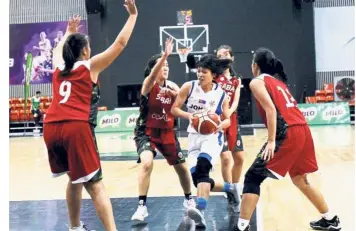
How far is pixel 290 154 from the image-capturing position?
13.2ft

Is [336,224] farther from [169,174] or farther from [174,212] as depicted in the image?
[169,174]

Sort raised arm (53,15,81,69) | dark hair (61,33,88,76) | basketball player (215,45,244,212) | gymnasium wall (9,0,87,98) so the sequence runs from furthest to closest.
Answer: gymnasium wall (9,0,87,98) → basketball player (215,45,244,212) → raised arm (53,15,81,69) → dark hair (61,33,88,76)

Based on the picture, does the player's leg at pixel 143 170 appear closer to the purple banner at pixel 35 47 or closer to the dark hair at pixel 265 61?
the dark hair at pixel 265 61

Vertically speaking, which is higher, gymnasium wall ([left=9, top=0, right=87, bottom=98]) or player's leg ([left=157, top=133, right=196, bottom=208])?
gymnasium wall ([left=9, top=0, right=87, bottom=98])

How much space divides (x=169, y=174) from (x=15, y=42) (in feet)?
55.0

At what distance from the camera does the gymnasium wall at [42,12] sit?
2252cm

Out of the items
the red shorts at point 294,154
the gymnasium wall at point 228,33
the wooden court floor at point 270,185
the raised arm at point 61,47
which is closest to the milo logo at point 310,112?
the gymnasium wall at point 228,33

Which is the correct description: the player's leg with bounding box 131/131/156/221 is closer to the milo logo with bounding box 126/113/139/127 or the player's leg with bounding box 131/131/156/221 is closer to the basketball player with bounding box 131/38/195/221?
the basketball player with bounding box 131/38/195/221

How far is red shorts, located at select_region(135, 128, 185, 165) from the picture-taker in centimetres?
501

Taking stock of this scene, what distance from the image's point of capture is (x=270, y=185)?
6801 mm

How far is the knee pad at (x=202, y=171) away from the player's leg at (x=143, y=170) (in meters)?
0.59

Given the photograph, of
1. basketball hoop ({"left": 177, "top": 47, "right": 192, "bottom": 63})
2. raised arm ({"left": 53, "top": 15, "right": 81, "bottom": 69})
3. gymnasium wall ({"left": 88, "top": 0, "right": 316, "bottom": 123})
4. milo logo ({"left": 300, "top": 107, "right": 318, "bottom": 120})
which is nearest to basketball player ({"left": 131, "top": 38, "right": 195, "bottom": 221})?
raised arm ({"left": 53, "top": 15, "right": 81, "bottom": 69})

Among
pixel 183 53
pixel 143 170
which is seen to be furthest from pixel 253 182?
pixel 183 53

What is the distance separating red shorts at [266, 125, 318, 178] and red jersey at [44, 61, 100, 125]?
160 centimetres
